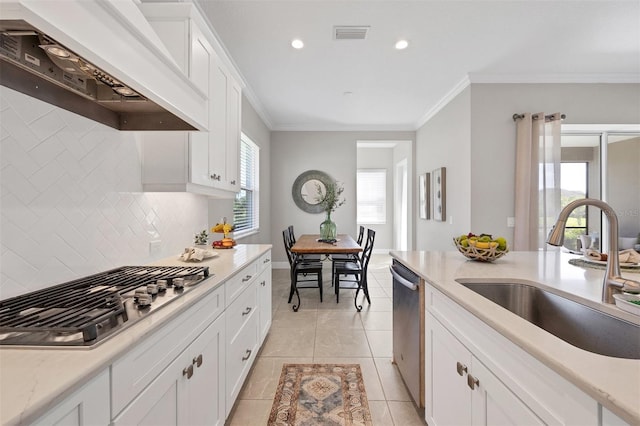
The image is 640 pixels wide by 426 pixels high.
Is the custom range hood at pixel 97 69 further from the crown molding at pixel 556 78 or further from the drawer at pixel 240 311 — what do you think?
the crown molding at pixel 556 78

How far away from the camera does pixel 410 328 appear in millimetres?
1739

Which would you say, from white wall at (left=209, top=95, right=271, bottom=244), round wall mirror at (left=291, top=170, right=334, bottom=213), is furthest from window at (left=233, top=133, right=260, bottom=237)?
round wall mirror at (left=291, top=170, right=334, bottom=213)

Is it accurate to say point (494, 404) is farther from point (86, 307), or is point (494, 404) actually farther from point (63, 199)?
point (63, 199)

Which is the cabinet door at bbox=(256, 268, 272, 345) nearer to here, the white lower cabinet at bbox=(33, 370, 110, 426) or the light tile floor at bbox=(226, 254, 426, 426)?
the light tile floor at bbox=(226, 254, 426, 426)

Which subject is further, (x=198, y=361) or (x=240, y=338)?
(x=240, y=338)

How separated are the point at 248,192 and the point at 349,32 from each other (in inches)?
112

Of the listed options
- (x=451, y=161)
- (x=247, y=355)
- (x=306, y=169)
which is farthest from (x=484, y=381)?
(x=306, y=169)

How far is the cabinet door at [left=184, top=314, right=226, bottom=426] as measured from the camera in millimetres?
1136

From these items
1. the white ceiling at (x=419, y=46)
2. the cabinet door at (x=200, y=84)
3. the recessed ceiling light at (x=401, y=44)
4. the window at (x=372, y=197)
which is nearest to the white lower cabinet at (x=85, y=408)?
the cabinet door at (x=200, y=84)

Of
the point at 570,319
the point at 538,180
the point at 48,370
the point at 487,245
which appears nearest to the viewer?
the point at 48,370

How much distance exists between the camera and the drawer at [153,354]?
730mm

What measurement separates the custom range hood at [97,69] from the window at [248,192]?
2.41m

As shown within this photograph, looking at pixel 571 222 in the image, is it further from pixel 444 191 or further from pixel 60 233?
pixel 60 233

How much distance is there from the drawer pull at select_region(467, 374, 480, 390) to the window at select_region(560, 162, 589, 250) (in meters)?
3.81
